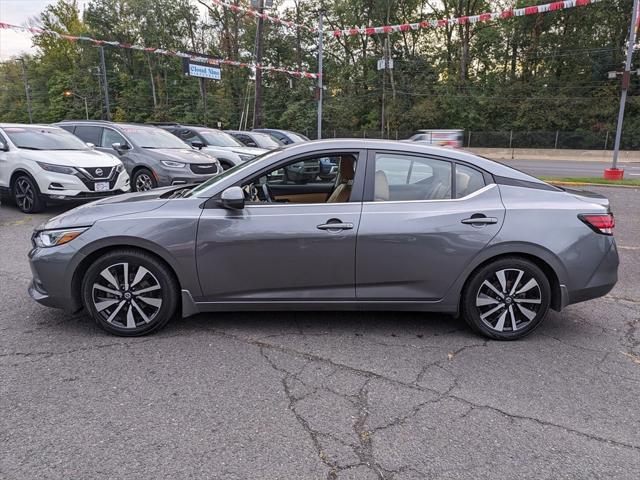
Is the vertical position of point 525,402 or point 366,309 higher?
point 366,309

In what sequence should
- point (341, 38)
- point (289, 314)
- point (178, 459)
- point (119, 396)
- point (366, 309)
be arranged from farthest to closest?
point (341, 38), point (289, 314), point (366, 309), point (119, 396), point (178, 459)

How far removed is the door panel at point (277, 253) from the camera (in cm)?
359

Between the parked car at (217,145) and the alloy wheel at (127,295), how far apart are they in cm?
867

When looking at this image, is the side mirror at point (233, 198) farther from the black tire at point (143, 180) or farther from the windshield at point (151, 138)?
the windshield at point (151, 138)

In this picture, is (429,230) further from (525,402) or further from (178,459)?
(178,459)

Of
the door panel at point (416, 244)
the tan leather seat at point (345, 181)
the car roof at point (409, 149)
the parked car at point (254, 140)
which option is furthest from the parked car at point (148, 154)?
the door panel at point (416, 244)

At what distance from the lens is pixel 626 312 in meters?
4.46

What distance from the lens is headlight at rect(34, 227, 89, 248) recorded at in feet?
11.9

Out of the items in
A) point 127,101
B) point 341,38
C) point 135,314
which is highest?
point 341,38

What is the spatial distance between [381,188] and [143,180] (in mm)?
7566

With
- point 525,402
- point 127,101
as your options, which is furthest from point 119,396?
point 127,101

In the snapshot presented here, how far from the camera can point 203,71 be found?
26203mm

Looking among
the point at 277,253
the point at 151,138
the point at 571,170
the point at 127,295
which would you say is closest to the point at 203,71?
the point at 151,138

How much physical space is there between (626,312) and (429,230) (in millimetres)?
2308
